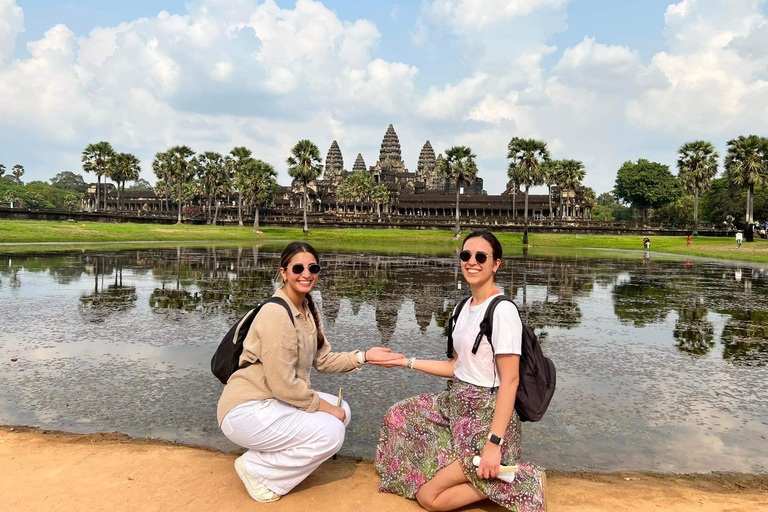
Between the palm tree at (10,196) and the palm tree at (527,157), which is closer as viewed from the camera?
the palm tree at (527,157)

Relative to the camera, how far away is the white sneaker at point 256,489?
4.15m

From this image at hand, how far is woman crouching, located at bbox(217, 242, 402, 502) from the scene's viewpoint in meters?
4.14

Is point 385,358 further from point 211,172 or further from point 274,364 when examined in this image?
point 211,172

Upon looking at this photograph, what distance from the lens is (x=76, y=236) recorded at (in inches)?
1655

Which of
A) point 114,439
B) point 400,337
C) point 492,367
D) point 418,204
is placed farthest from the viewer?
point 418,204

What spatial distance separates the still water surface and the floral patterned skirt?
2.72 feet

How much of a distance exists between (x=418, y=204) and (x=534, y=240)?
189 feet

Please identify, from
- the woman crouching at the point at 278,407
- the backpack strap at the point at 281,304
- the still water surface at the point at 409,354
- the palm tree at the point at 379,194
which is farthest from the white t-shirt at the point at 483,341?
the palm tree at the point at 379,194

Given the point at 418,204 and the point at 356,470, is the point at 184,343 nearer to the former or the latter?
the point at 356,470

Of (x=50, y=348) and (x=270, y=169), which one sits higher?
(x=270, y=169)

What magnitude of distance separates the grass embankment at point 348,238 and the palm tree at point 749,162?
5768 millimetres

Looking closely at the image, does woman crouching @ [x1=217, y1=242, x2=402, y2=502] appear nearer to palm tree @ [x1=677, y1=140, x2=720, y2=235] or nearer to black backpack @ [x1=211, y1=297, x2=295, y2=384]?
black backpack @ [x1=211, y1=297, x2=295, y2=384]

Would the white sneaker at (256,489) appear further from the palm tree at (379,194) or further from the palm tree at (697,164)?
the palm tree at (379,194)

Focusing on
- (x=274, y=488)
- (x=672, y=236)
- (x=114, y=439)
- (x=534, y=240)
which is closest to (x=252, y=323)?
(x=274, y=488)
